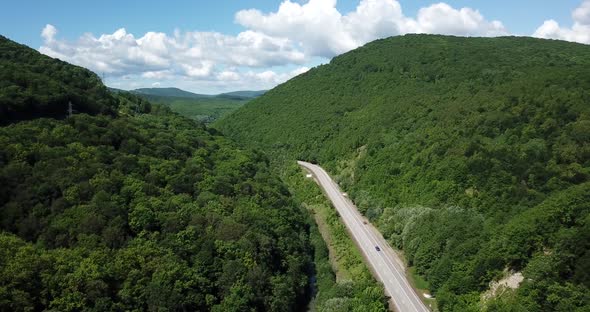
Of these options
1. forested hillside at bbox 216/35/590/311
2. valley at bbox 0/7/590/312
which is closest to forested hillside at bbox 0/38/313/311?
valley at bbox 0/7/590/312

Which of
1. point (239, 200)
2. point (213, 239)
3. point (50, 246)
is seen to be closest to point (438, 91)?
point (239, 200)

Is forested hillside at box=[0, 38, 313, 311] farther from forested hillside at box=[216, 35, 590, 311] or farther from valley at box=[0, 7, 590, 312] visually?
forested hillside at box=[216, 35, 590, 311]

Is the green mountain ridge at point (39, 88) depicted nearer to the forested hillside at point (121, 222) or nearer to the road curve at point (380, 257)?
the forested hillside at point (121, 222)

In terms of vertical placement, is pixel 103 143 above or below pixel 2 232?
above

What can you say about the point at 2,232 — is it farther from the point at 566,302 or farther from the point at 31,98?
the point at 566,302

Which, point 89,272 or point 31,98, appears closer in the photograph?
point 89,272

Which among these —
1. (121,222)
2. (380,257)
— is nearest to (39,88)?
(121,222)
